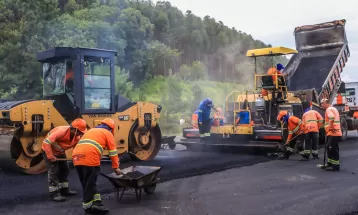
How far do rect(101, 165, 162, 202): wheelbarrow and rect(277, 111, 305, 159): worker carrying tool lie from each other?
473cm

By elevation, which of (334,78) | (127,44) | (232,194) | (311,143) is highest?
(127,44)

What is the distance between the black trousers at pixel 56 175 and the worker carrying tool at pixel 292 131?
5728 millimetres

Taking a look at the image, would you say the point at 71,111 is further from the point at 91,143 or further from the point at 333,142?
the point at 333,142

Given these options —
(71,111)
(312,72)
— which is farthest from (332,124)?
(312,72)

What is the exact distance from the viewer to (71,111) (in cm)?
854

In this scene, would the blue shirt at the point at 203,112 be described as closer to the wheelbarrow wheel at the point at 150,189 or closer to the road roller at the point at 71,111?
the road roller at the point at 71,111

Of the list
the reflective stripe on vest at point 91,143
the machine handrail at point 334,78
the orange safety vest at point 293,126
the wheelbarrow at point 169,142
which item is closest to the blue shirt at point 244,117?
the orange safety vest at point 293,126

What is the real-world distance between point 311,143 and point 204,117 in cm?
277

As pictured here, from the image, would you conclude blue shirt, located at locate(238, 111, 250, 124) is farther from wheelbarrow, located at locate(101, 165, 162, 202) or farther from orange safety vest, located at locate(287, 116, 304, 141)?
wheelbarrow, located at locate(101, 165, 162, 202)

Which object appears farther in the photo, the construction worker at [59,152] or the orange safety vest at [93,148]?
the construction worker at [59,152]

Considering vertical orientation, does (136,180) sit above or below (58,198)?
above

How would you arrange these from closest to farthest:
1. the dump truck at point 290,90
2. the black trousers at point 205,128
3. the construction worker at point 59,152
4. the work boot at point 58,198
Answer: the work boot at point 58,198 → the construction worker at point 59,152 → the dump truck at point 290,90 → the black trousers at point 205,128

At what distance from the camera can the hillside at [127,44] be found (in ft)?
64.1

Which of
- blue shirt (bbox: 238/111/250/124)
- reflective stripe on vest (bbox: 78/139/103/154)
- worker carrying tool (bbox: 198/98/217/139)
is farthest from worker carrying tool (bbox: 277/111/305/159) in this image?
reflective stripe on vest (bbox: 78/139/103/154)
